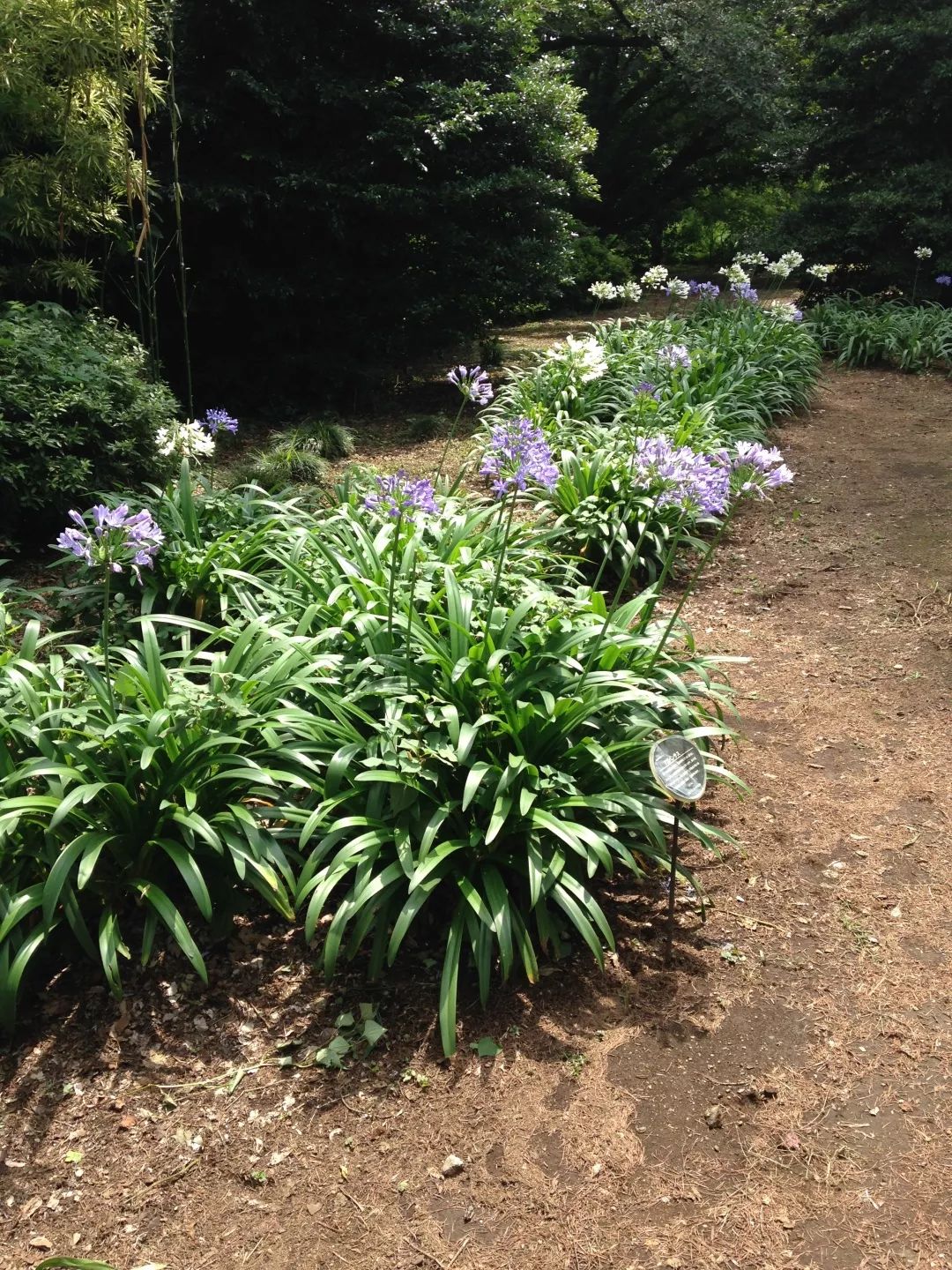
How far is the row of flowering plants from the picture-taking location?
2322 mm

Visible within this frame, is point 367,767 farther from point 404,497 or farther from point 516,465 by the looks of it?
point 516,465

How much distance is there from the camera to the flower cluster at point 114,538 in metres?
2.16

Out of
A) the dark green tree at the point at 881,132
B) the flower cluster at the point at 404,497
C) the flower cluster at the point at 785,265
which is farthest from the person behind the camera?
the dark green tree at the point at 881,132

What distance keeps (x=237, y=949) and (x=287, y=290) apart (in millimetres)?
5738

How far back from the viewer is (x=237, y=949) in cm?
248

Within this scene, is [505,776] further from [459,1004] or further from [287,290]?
Answer: [287,290]

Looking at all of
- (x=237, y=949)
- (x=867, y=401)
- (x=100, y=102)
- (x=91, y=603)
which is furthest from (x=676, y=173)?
(x=237, y=949)

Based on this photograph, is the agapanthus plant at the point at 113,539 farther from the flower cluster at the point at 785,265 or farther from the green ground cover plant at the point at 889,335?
the green ground cover plant at the point at 889,335

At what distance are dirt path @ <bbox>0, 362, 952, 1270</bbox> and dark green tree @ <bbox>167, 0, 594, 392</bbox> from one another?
19.0 feet

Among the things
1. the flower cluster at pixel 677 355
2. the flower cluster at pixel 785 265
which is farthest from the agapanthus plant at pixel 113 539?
the flower cluster at pixel 785 265

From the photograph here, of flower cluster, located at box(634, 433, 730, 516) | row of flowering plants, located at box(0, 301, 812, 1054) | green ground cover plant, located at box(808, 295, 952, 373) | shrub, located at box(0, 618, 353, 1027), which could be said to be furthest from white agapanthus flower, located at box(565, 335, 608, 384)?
green ground cover plant, located at box(808, 295, 952, 373)

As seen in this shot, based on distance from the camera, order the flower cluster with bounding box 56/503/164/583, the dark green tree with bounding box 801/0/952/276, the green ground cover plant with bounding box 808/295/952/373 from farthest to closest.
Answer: the dark green tree with bounding box 801/0/952/276, the green ground cover plant with bounding box 808/295/952/373, the flower cluster with bounding box 56/503/164/583

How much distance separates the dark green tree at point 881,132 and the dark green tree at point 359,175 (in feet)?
13.5

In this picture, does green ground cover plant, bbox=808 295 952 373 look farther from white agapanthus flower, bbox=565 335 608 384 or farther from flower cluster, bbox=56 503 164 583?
flower cluster, bbox=56 503 164 583
